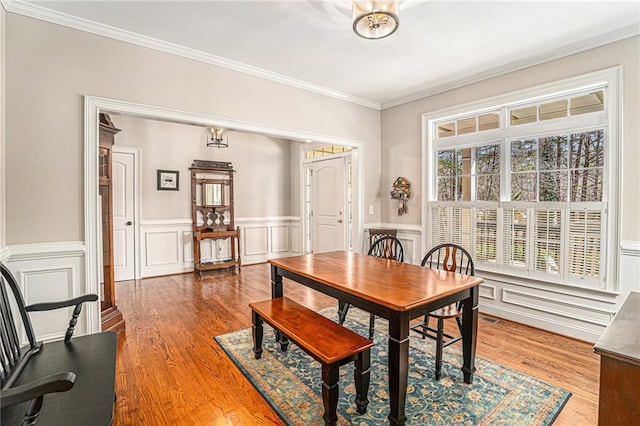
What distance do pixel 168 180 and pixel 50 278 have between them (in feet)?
10.3

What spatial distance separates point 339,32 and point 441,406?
2879 mm

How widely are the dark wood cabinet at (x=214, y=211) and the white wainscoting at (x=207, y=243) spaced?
0.14 metres

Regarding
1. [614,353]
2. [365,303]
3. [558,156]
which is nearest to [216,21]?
[365,303]

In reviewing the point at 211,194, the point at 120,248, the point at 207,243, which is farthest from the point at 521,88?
the point at 120,248

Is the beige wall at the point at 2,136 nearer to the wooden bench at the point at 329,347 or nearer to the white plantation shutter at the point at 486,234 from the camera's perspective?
the wooden bench at the point at 329,347

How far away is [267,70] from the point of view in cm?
346

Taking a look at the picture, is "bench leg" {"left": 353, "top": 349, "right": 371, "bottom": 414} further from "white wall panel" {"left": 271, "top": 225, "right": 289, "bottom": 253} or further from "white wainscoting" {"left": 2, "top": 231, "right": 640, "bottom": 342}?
"white wall panel" {"left": 271, "top": 225, "right": 289, "bottom": 253}

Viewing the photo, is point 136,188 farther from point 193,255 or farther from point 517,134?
point 517,134

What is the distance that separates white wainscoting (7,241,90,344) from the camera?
7.76ft

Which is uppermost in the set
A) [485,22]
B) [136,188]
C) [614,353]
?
[485,22]

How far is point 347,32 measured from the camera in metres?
2.67

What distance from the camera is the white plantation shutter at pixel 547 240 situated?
306 centimetres

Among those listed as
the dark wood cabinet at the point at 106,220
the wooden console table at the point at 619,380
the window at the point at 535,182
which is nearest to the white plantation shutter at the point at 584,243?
the window at the point at 535,182

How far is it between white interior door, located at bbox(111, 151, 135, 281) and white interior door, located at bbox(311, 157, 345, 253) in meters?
3.10
